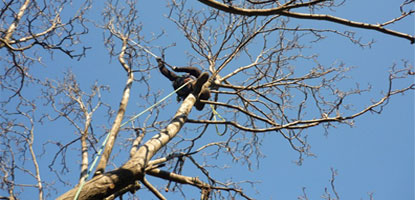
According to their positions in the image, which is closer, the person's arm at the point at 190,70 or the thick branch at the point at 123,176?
the thick branch at the point at 123,176

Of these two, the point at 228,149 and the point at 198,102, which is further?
the point at 228,149

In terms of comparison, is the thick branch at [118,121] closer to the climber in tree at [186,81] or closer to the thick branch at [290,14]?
the climber in tree at [186,81]

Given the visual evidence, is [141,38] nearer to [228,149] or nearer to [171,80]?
[171,80]

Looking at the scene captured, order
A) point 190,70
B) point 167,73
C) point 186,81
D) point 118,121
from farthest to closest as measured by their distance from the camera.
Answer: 1. point 167,73
2. point 190,70
3. point 186,81
4. point 118,121

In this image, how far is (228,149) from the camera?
472 centimetres

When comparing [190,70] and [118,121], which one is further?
[190,70]

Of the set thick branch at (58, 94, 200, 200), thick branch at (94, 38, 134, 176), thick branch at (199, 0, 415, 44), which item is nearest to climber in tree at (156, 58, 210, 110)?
thick branch at (94, 38, 134, 176)

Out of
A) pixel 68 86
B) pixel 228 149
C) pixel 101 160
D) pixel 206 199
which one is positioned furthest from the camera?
pixel 68 86

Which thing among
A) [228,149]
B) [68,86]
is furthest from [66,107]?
[228,149]

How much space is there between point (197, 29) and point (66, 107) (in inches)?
94.8

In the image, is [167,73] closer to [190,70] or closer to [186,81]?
[190,70]

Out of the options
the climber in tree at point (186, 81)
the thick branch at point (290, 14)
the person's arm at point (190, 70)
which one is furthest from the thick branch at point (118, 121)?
the thick branch at point (290, 14)

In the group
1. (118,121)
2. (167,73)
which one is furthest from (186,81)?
(118,121)

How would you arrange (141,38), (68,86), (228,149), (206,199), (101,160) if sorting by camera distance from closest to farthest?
(101,160)
(206,199)
(228,149)
(141,38)
(68,86)
